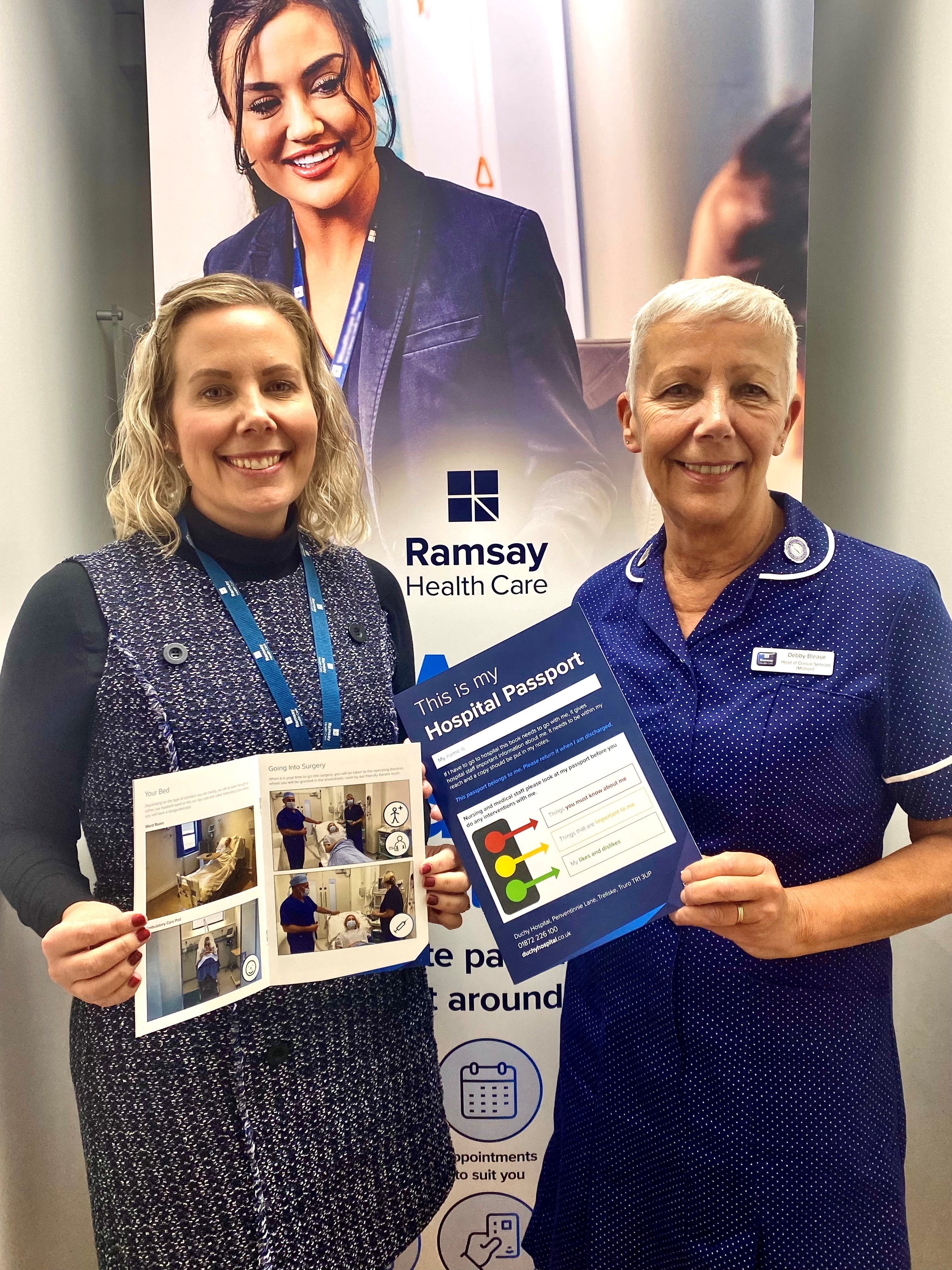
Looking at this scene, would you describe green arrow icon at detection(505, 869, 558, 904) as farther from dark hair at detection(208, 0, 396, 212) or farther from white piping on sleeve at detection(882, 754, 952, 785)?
dark hair at detection(208, 0, 396, 212)

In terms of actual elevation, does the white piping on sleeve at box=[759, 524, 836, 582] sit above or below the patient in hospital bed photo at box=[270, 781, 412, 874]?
above

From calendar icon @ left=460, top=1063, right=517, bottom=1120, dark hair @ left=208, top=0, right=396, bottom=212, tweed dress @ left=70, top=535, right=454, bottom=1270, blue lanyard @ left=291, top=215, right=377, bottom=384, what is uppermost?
dark hair @ left=208, top=0, right=396, bottom=212

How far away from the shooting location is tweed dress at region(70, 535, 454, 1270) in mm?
1381

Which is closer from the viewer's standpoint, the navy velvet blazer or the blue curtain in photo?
the blue curtain in photo

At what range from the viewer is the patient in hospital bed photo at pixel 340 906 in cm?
135

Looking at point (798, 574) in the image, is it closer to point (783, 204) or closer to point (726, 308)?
point (726, 308)

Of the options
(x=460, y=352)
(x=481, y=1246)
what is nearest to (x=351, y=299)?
(x=460, y=352)

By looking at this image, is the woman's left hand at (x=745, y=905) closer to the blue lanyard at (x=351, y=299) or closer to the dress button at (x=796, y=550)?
the dress button at (x=796, y=550)

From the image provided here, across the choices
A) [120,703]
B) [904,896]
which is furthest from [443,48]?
[904,896]

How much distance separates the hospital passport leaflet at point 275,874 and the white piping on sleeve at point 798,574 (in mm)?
652

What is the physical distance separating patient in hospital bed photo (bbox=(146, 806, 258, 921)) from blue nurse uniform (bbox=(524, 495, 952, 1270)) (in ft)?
2.20

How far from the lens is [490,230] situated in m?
2.23

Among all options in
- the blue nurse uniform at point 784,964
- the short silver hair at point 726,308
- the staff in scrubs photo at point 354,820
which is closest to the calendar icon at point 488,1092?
the blue nurse uniform at point 784,964

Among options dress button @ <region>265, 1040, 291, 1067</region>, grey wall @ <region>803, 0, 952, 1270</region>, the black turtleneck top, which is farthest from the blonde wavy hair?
grey wall @ <region>803, 0, 952, 1270</region>
